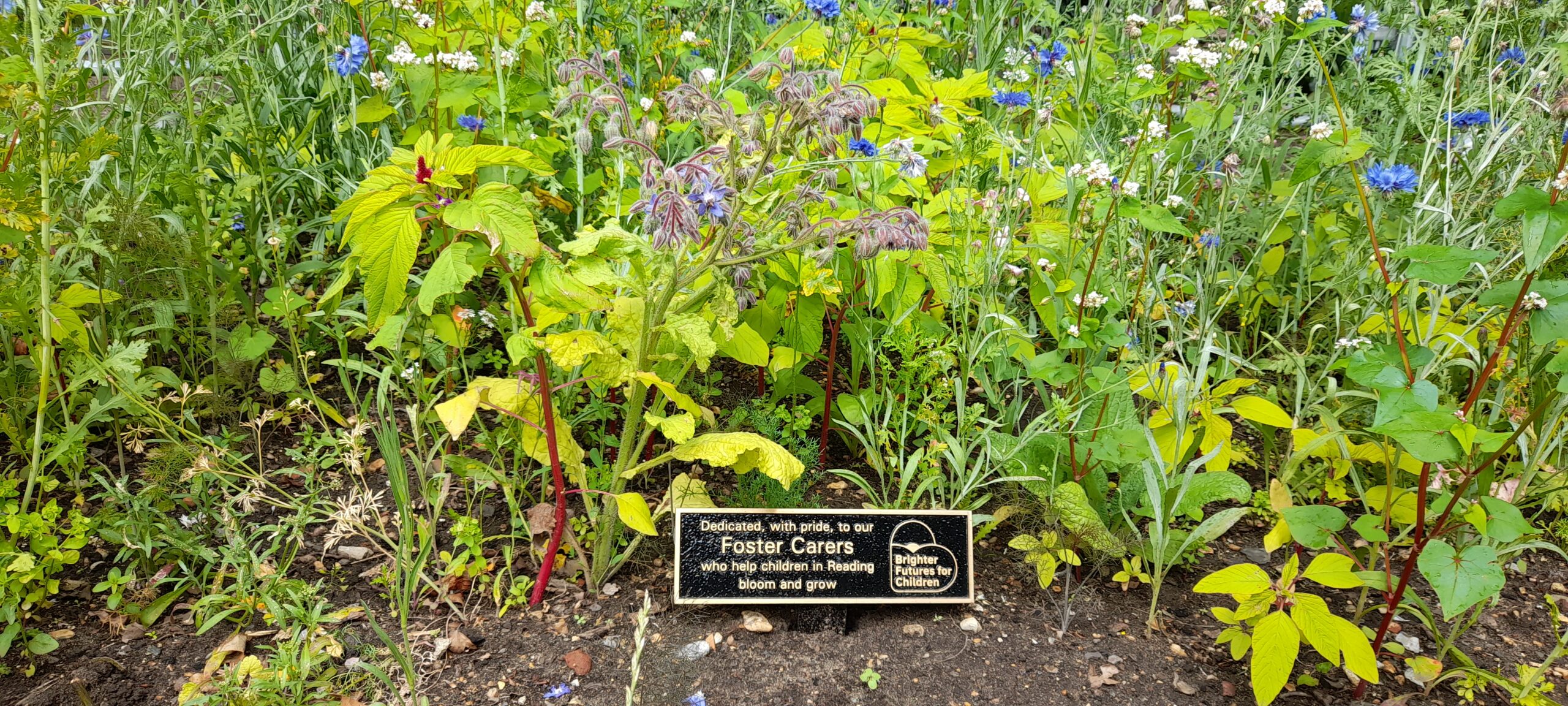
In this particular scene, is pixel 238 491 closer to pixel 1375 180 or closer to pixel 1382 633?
pixel 1382 633

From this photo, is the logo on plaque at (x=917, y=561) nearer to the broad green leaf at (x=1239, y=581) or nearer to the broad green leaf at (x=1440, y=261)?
the broad green leaf at (x=1239, y=581)

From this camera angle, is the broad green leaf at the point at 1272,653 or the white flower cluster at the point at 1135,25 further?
the white flower cluster at the point at 1135,25

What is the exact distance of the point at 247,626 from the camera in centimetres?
181

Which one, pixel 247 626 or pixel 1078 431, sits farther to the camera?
pixel 1078 431

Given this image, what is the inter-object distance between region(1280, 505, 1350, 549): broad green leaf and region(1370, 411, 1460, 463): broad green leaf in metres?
0.25

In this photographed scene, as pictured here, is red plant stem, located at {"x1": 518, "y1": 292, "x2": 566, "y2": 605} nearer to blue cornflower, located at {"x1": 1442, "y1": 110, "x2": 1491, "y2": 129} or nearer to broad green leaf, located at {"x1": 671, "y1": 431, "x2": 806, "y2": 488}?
broad green leaf, located at {"x1": 671, "y1": 431, "x2": 806, "y2": 488}

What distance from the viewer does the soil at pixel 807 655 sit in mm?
1717

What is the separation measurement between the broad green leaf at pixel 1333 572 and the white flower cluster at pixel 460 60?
1974 millimetres

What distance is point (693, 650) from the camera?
184 centimetres

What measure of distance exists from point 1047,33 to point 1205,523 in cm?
350

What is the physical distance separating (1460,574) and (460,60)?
7.04ft

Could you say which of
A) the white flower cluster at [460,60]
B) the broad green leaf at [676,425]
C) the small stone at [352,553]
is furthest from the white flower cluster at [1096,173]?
the small stone at [352,553]

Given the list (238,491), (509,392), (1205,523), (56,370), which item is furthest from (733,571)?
(56,370)

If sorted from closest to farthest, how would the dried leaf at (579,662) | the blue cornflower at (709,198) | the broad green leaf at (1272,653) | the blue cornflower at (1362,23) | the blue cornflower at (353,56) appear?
1. the blue cornflower at (709,198)
2. the broad green leaf at (1272,653)
3. the dried leaf at (579,662)
4. the blue cornflower at (353,56)
5. the blue cornflower at (1362,23)
